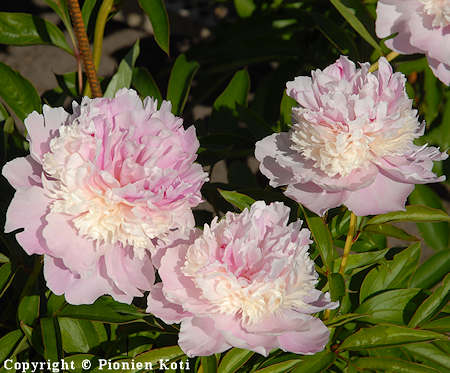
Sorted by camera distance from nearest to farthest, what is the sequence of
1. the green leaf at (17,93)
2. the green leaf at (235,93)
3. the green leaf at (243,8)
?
the green leaf at (17,93) < the green leaf at (235,93) < the green leaf at (243,8)

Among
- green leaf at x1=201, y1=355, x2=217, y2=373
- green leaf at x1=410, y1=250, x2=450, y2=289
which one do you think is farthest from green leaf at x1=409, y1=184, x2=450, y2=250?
green leaf at x1=201, y1=355, x2=217, y2=373

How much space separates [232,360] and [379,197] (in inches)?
11.6

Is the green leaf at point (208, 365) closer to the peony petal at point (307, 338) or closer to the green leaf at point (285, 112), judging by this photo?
the peony petal at point (307, 338)

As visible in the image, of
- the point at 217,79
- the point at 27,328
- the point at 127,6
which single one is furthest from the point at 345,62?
the point at 127,6

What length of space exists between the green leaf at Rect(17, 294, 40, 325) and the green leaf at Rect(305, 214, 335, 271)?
418 mm

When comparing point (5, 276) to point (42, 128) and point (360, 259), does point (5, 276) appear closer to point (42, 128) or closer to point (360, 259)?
point (42, 128)

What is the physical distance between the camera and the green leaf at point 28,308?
0.78m

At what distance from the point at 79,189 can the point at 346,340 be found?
1.50 feet

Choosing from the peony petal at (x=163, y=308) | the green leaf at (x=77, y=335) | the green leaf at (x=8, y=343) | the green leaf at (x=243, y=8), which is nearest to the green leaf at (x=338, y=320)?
the peony petal at (x=163, y=308)

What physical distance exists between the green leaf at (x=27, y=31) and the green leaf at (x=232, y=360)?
23.4 inches

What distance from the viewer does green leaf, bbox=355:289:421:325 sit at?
2.77 ft

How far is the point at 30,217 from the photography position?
60 centimetres

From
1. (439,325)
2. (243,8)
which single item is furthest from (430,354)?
(243,8)

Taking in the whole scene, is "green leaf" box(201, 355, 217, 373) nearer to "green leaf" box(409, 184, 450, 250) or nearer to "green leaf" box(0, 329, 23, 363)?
"green leaf" box(0, 329, 23, 363)
